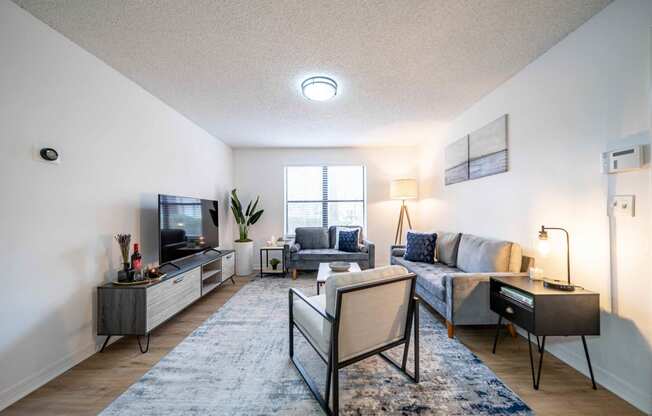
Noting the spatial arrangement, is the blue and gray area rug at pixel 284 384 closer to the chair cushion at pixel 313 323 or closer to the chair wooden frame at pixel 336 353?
the chair wooden frame at pixel 336 353

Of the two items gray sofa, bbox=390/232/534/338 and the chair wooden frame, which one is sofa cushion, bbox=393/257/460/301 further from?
the chair wooden frame

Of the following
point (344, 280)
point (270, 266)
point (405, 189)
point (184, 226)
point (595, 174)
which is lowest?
point (270, 266)

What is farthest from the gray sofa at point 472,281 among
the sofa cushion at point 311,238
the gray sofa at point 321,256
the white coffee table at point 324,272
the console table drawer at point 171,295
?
the console table drawer at point 171,295

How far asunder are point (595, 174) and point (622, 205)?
0.28 metres

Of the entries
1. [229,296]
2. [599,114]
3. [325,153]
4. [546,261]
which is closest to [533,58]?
[599,114]

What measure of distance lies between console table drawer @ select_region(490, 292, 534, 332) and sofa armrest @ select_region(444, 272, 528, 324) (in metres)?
0.13

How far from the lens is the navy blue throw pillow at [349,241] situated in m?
4.60

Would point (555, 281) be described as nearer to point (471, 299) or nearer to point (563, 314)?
point (563, 314)

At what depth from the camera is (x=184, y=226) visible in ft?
10.2

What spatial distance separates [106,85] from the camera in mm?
2289

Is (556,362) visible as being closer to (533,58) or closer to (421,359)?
(421,359)

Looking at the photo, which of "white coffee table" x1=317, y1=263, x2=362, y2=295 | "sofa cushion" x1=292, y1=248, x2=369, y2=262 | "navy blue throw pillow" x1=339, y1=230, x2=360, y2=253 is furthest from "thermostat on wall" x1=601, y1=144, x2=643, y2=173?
"navy blue throw pillow" x1=339, y1=230, x2=360, y2=253

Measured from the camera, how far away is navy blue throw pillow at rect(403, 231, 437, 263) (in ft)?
11.4

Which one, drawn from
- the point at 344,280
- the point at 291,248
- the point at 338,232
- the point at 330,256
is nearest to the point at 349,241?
the point at 338,232
